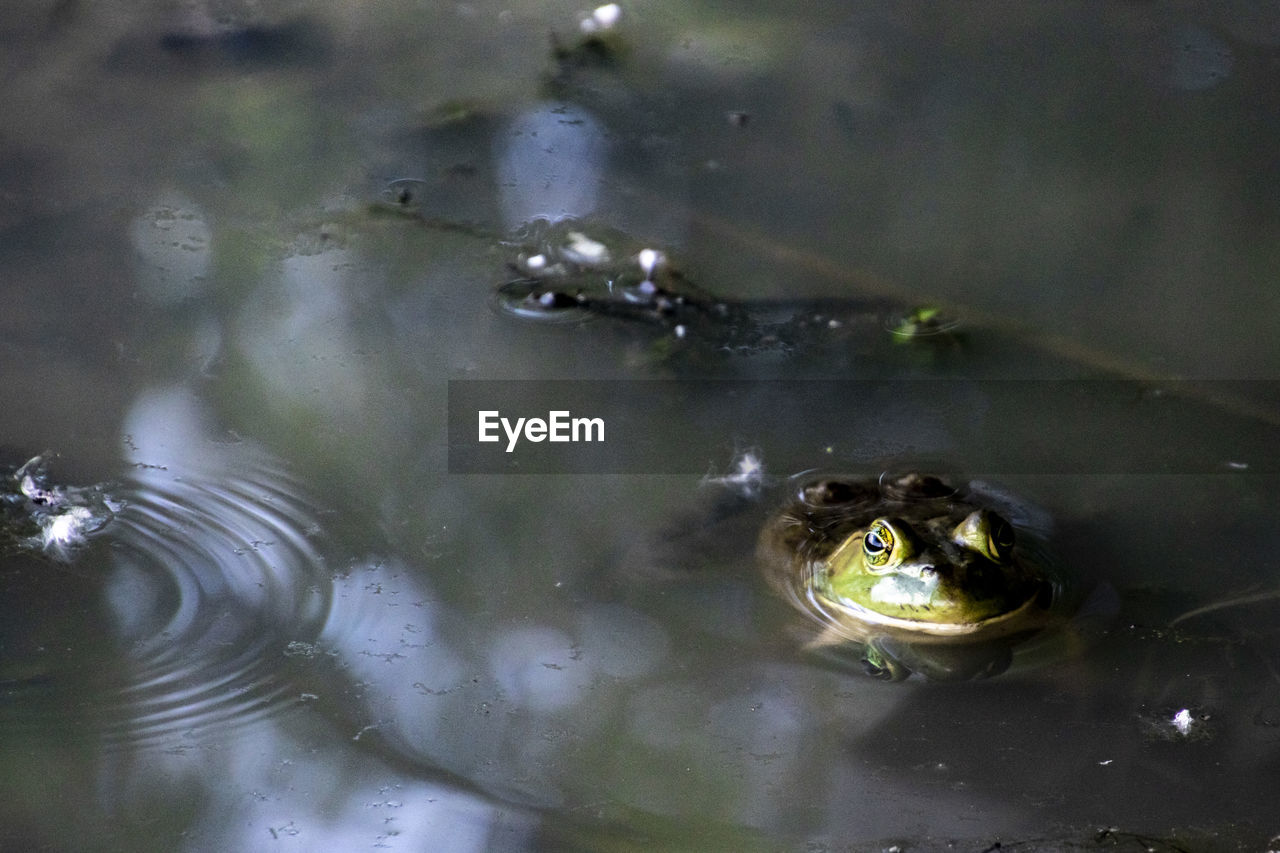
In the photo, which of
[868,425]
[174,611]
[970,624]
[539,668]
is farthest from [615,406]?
[174,611]

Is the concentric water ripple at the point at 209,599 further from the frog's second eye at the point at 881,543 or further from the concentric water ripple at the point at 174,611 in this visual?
the frog's second eye at the point at 881,543

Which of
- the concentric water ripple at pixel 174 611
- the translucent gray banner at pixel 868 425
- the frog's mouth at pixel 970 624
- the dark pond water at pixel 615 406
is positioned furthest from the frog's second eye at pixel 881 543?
the concentric water ripple at pixel 174 611

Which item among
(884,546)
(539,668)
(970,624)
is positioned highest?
(884,546)

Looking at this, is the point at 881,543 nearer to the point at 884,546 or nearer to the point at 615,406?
the point at 884,546

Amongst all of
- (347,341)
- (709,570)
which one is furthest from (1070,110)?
(347,341)

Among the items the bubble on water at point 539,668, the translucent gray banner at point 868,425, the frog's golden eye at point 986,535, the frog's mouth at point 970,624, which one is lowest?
the bubble on water at point 539,668

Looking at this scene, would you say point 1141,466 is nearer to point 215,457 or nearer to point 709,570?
point 709,570

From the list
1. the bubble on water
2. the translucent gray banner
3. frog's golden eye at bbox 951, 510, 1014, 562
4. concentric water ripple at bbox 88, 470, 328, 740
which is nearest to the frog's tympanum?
frog's golden eye at bbox 951, 510, 1014, 562
